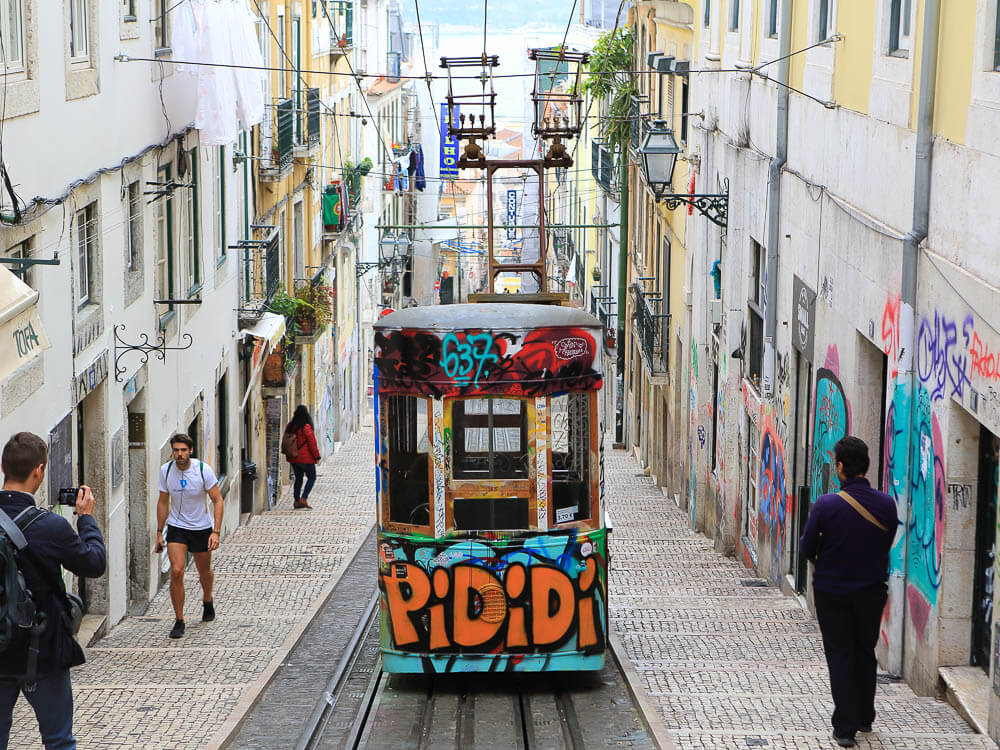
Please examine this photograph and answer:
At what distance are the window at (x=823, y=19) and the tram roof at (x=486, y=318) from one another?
13.9 ft

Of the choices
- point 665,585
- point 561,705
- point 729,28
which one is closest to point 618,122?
point 729,28

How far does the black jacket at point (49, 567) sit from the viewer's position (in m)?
5.72

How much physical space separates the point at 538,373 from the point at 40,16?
4.48 m

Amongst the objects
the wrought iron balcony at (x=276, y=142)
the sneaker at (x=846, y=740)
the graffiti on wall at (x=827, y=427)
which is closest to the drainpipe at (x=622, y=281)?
the wrought iron balcony at (x=276, y=142)

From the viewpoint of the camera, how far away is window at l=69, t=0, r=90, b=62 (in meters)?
11.7

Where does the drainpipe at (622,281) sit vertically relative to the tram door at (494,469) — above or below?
below

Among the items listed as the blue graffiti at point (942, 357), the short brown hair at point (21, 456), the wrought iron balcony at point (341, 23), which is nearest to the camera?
the short brown hair at point (21, 456)

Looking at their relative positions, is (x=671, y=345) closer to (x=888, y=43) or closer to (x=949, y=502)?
(x=888, y=43)

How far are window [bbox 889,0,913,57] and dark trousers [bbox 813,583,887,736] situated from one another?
13.1 feet

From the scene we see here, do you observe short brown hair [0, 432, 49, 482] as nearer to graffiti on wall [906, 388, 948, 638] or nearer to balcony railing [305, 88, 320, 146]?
graffiti on wall [906, 388, 948, 638]

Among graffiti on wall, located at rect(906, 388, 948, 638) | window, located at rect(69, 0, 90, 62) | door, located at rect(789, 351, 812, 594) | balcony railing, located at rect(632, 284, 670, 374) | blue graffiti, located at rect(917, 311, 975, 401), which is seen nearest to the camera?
blue graffiti, located at rect(917, 311, 975, 401)

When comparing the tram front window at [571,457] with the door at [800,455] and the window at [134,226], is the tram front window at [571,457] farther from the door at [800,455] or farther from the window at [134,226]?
the window at [134,226]

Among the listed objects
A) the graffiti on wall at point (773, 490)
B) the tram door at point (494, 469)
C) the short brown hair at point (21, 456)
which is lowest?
the graffiti on wall at point (773, 490)

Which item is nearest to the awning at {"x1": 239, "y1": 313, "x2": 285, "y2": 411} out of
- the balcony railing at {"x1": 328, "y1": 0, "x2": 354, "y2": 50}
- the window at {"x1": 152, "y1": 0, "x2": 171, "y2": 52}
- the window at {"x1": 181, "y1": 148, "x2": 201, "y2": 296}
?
the window at {"x1": 181, "y1": 148, "x2": 201, "y2": 296}
